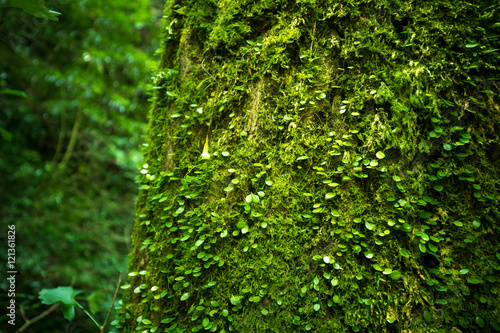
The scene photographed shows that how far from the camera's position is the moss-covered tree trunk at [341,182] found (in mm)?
1340

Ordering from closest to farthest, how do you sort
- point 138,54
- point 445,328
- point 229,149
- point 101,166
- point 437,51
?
point 445,328
point 437,51
point 229,149
point 138,54
point 101,166

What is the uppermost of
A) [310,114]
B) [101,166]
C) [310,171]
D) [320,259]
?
[310,114]

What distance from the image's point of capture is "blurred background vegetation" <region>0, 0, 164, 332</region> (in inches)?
167

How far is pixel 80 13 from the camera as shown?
4.67 meters

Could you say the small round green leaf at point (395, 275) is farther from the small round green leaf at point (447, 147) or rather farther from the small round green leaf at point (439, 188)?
the small round green leaf at point (447, 147)

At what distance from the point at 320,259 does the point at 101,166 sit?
580 cm

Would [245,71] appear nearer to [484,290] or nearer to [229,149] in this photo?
[229,149]

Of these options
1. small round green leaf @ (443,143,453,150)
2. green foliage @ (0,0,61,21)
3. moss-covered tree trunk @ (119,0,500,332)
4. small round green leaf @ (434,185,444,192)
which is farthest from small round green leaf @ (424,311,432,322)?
green foliage @ (0,0,61,21)

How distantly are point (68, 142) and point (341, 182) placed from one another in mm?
5863

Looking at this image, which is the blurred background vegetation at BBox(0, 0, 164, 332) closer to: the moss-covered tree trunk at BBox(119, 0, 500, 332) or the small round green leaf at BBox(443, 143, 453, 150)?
the moss-covered tree trunk at BBox(119, 0, 500, 332)

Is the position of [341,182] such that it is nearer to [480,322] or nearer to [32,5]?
[480,322]

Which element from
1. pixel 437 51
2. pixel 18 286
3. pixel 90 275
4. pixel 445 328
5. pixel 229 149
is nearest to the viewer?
pixel 445 328

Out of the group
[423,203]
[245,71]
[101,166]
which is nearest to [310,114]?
[245,71]

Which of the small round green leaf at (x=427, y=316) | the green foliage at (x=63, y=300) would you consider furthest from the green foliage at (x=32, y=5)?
the small round green leaf at (x=427, y=316)
